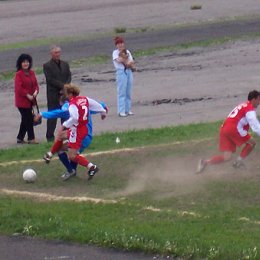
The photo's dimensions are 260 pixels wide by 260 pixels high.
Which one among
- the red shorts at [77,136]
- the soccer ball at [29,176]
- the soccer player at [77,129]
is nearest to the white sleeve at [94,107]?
the soccer player at [77,129]

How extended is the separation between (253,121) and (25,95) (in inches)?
271

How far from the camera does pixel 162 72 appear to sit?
3275 centimetres

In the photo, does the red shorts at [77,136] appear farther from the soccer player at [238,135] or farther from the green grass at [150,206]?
the soccer player at [238,135]

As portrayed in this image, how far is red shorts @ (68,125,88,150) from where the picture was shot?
55.2ft

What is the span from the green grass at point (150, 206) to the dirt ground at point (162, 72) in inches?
184

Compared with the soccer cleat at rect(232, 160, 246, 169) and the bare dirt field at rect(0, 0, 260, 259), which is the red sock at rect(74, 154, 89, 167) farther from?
the soccer cleat at rect(232, 160, 246, 169)

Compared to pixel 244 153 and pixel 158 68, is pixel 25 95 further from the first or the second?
pixel 158 68

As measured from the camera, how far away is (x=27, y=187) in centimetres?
1673

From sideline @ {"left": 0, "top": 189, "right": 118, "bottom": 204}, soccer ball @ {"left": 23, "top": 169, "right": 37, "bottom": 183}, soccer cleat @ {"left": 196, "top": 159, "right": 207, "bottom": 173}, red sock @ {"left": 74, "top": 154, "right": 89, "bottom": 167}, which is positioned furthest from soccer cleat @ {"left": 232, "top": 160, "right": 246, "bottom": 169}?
soccer ball @ {"left": 23, "top": 169, "right": 37, "bottom": 183}

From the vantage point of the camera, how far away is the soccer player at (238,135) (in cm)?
1678

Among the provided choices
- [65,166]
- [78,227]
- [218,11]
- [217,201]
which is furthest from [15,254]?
[218,11]

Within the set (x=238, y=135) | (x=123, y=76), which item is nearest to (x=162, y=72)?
(x=123, y=76)

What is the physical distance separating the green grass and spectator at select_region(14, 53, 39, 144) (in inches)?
89.6

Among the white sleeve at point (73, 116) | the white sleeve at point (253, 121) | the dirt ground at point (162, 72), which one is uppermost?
the white sleeve at point (73, 116)
